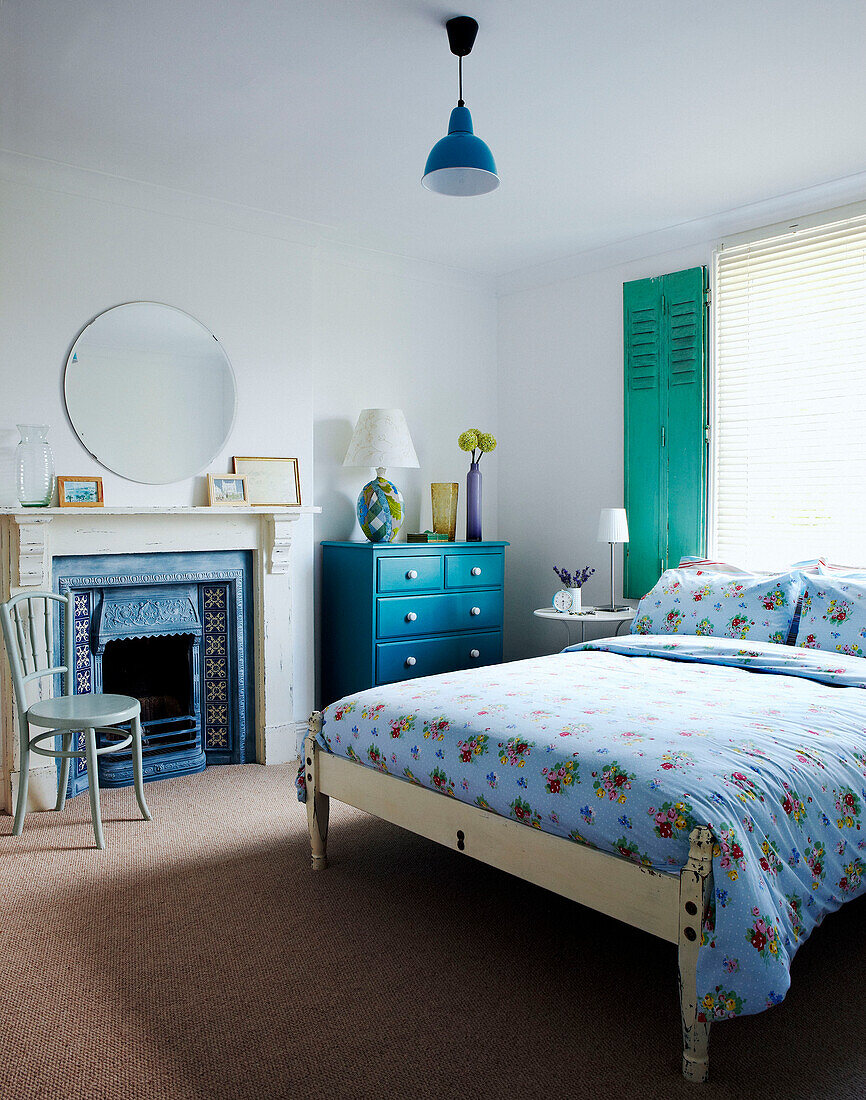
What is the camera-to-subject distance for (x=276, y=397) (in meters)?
4.13

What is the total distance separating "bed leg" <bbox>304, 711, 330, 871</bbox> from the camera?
2.79m

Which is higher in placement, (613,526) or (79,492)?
(79,492)

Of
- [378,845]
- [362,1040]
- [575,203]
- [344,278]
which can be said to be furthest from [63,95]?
[362,1040]

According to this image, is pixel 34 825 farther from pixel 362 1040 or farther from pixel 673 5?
pixel 673 5

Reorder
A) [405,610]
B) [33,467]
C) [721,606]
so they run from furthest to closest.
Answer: [405,610]
[721,606]
[33,467]

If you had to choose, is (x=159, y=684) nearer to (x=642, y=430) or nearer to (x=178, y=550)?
(x=178, y=550)

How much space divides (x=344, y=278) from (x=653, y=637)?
8.37ft

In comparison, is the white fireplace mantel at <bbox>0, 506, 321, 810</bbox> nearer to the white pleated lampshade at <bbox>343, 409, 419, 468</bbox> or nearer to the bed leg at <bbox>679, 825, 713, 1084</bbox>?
the white pleated lampshade at <bbox>343, 409, 419, 468</bbox>

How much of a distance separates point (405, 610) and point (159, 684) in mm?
1234

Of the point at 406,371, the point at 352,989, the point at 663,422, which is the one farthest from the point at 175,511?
the point at 663,422

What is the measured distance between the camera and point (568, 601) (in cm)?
432

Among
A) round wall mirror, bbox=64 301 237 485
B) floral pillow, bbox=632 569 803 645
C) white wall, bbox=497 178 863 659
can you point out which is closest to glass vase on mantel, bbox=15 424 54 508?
round wall mirror, bbox=64 301 237 485

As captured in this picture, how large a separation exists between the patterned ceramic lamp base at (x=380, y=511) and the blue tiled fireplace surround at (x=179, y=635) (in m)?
0.63

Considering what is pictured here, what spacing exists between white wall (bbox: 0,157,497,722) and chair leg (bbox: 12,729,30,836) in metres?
1.12
